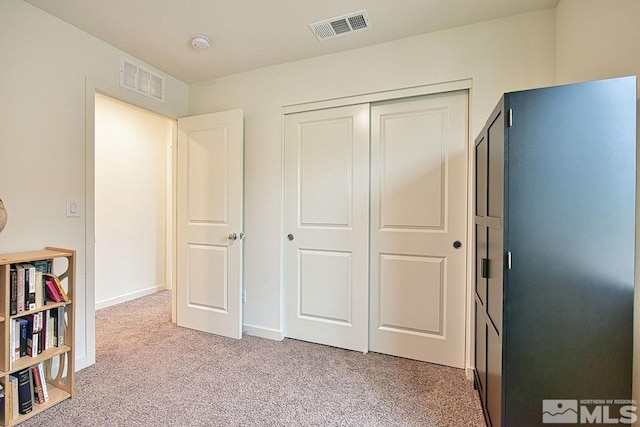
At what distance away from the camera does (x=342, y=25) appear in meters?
2.04

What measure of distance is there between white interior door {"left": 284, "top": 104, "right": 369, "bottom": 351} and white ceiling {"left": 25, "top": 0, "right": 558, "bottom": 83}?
537 mm

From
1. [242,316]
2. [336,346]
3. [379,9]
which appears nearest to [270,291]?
[242,316]

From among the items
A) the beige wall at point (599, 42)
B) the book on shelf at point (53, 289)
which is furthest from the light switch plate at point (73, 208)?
the beige wall at point (599, 42)

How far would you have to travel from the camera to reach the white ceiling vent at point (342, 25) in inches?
77.0

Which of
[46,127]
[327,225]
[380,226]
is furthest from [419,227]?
[46,127]

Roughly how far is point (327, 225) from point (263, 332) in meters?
1.16

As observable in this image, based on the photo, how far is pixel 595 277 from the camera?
3.42 ft

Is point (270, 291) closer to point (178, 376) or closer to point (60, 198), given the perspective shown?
point (178, 376)

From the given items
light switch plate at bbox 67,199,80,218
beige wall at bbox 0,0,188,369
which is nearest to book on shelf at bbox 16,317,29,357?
beige wall at bbox 0,0,188,369

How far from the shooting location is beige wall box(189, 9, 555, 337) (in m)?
1.93

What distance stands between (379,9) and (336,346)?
2.49 m

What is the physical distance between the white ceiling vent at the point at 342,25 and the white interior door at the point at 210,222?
97cm

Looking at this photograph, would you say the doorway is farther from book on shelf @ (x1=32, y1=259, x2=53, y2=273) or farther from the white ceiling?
book on shelf @ (x1=32, y1=259, x2=53, y2=273)

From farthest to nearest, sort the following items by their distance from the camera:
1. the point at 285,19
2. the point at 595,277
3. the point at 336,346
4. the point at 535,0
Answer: the point at 336,346 < the point at 285,19 < the point at 535,0 < the point at 595,277
